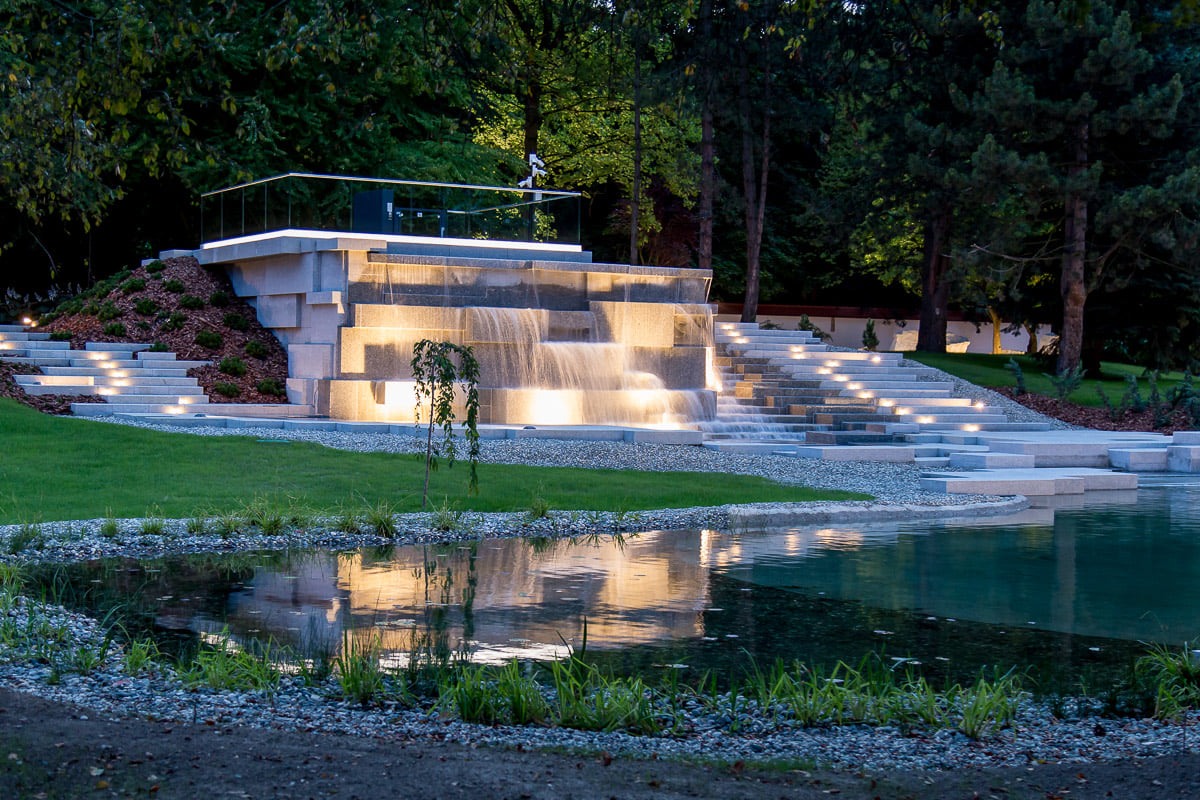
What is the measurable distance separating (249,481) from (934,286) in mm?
25242

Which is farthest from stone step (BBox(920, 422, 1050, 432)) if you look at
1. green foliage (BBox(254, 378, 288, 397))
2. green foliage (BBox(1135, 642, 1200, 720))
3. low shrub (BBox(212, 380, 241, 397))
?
green foliage (BBox(1135, 642, 1200, 720))

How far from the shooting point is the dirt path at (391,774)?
4.73 meters

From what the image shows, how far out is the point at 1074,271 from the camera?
1163 inches

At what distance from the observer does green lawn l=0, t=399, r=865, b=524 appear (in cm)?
1311

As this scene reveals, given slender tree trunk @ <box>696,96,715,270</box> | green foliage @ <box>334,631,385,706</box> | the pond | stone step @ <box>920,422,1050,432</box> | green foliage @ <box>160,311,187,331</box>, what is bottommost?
the pond

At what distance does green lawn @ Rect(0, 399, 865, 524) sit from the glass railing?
7.59 metres

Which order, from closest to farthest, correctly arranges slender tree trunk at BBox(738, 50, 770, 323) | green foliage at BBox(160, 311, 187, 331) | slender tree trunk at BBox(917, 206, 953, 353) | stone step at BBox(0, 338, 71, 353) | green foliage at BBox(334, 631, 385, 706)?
green foliage at BBox(334, 631, 385, 706), stone step at BBox(0, 338, 71, 353), green foliage at BBox(160, 311, 187, 331), slender tree trunk at BBox(738, 50, 770, 323), slender tree trunk at BBox(917, 206, 953, 353)

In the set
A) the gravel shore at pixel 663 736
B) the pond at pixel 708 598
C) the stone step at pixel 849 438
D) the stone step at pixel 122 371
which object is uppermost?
the stone step at pixel 122 371

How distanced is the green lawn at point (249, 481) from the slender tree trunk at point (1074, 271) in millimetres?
15977

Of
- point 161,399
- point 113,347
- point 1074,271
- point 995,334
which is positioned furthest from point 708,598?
point 995,334

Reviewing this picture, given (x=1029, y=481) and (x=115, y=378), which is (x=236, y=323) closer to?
(x=115, y=378)

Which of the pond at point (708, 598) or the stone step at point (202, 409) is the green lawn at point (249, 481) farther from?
the stone step at point (202, 409)

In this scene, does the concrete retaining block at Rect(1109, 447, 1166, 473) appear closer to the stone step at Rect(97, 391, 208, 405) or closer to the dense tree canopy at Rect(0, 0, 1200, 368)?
the dense tree canopy at Rect(0, 0, 1200, 368)

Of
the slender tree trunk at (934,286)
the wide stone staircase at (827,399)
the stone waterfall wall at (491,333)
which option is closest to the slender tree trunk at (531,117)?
the wide stone staircase at (827,399)
